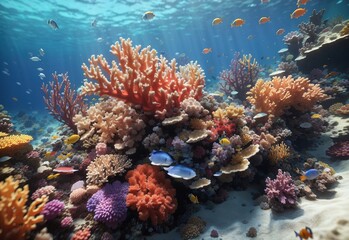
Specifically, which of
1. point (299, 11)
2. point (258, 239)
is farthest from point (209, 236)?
point (299, 11)

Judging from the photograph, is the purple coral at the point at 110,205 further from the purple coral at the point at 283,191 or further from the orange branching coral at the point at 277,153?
the orange branching coral at the point at 277,153

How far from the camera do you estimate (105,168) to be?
4820mm

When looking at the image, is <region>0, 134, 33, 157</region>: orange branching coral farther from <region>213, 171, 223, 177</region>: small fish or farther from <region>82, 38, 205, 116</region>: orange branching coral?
<region>213, 171, 223, 177</region>: small fish

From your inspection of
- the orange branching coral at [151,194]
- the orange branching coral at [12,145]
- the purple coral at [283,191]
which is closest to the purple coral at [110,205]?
the orange branching coral at [151,194]

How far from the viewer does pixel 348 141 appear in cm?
684

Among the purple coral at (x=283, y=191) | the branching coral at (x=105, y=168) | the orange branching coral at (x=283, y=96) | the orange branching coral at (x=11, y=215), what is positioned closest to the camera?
the orange branching coral at (x=11, y=215)

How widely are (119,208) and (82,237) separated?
0.83m

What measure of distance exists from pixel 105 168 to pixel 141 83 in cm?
207

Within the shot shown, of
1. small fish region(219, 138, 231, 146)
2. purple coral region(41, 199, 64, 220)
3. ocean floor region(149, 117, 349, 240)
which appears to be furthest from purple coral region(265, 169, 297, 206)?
purple coral region(41, 199, 64, 220)

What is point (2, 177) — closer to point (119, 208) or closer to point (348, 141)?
point (119, 208)

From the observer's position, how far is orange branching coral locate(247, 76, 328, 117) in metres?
6.68

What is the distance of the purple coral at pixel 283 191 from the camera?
14.9ft

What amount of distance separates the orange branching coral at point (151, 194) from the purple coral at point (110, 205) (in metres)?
0.18

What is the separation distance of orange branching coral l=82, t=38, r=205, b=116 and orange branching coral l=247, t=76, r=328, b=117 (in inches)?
93.0
